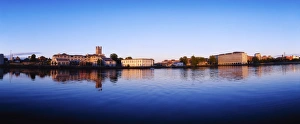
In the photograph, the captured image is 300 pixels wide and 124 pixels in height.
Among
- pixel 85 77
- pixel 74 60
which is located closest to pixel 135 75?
pixel 85 77

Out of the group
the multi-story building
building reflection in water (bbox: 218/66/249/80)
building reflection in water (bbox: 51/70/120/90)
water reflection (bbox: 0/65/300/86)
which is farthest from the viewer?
the multi-story building

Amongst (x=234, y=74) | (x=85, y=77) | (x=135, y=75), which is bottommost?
(x=135, y=75)

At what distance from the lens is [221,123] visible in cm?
1086

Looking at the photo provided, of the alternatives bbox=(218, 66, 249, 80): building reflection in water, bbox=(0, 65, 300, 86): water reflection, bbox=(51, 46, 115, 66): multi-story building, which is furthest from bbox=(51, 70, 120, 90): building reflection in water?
bbox=(51, 46, 115, 66): multi-story building

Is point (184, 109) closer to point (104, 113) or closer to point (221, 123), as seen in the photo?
point (221, 123)

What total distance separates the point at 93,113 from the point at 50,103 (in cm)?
523

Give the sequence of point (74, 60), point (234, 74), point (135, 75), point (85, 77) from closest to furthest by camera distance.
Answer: point (85, 77)
point (234, 74)
point (135, 75)
point (74, 60)

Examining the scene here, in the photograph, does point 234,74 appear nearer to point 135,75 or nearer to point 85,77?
point 135,75

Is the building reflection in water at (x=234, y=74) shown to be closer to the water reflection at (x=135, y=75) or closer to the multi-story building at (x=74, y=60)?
the water reflection at (x=135, y=75)

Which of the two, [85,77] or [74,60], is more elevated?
[74,60]

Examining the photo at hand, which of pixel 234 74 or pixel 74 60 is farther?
pixel 74 60

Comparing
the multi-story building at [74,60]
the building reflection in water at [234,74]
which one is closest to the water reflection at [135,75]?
the building reflection in water at [234,74]

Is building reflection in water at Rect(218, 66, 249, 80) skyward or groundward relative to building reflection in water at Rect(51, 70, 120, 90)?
skyward

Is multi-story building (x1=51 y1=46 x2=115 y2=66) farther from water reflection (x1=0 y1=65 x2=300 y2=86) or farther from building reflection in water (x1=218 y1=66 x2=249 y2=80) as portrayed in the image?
building reflection in water (x1=218 y1=66 x2=249 y2=80)
